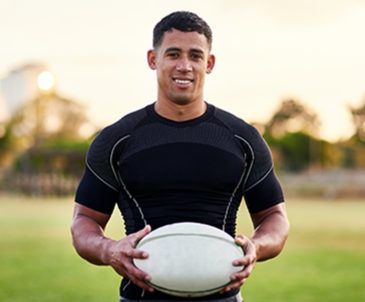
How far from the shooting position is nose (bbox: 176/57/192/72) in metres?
3.90

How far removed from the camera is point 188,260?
12.0 feet

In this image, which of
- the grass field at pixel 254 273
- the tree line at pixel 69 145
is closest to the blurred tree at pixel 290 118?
the tree line at pixel 69 145

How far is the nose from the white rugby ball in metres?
0.67

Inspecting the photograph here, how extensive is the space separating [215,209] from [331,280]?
997 cm

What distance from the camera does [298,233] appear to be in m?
24.0

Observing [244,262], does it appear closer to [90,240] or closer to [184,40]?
[90,240]

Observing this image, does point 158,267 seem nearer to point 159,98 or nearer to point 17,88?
point 159,98

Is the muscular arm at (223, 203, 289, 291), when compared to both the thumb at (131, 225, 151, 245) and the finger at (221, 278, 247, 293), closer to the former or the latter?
the finger at (221, 278, 247, 293)

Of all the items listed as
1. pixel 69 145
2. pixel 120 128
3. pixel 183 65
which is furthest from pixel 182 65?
pixel 69 145

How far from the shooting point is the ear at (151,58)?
411 cm

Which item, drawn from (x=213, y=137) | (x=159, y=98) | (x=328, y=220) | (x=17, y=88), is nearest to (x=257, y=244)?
(x=213, y=137)

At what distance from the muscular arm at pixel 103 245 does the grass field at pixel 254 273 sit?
739 centimetres

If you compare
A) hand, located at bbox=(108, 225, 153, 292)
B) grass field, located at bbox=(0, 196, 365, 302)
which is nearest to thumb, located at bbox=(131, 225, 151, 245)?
hand, located at bbox=(108, 225, 153, 292)

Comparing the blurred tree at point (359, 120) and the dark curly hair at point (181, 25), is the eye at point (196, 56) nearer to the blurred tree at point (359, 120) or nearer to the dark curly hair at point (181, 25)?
the dark curly hair at point (181, 25)
